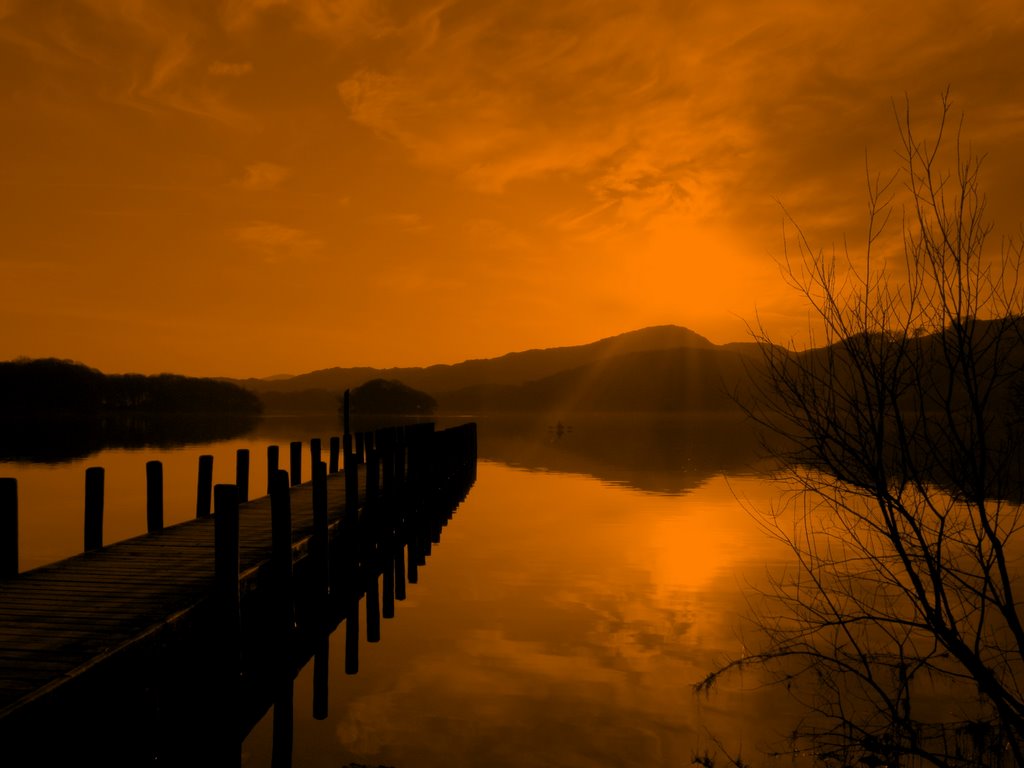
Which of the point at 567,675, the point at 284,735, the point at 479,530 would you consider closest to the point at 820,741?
the point at 567,675

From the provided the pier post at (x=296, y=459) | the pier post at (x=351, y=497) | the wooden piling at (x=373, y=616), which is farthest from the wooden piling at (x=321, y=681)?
the pier post at (x=296, y=459)

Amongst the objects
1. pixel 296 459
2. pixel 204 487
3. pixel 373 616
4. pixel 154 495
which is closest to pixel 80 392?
pixel 296 459

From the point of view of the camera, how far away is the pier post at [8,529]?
10078 mm

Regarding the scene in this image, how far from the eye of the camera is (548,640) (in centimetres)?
1480

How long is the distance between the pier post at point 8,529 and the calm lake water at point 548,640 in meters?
3.64

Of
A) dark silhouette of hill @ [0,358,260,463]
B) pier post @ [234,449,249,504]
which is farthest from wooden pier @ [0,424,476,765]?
dark silhouette of hill @ [0,358,260,463]

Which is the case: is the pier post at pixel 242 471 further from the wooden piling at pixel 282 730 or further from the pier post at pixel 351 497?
the wooden piling at pixel 282 730

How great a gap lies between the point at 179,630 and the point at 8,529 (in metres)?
3.93

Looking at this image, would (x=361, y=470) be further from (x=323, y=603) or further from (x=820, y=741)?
(x=820, y=741)

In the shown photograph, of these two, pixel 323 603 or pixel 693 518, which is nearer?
pixel 323 603

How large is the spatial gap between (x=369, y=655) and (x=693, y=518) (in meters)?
17.7

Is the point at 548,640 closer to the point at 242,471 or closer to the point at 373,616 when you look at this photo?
the point at 373,616

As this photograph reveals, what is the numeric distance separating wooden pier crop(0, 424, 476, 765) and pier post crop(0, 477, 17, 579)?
324 millimetres

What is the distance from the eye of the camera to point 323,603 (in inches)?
497
